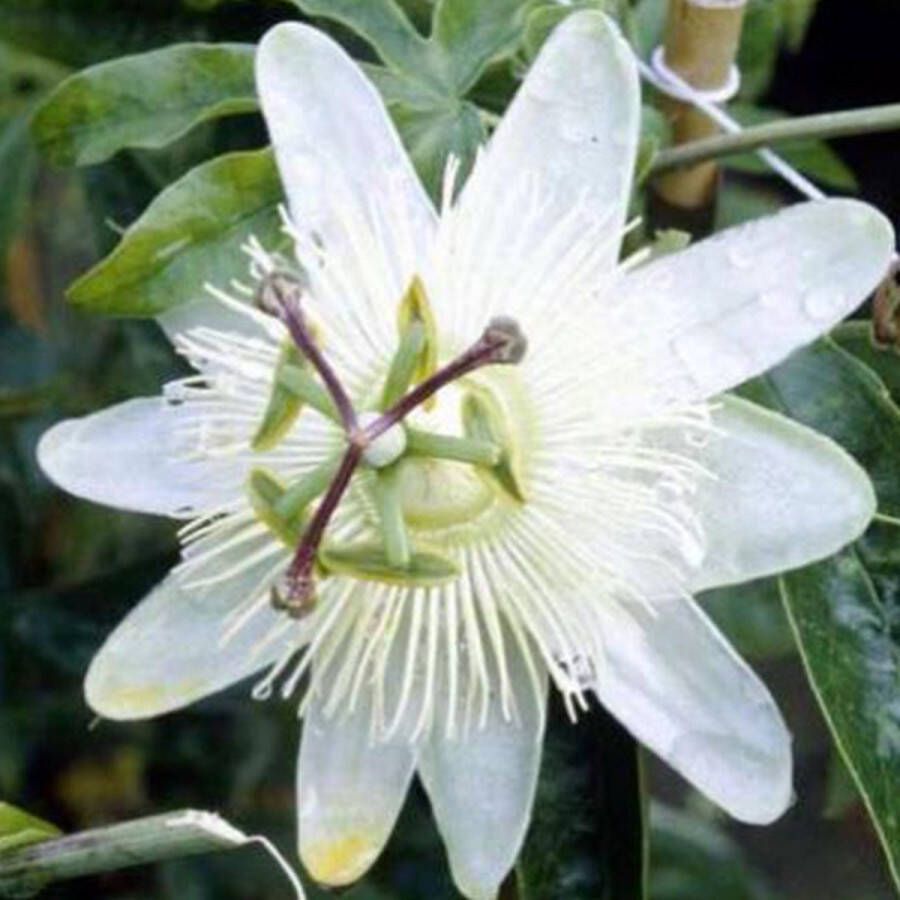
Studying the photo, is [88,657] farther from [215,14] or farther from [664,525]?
[664,525]

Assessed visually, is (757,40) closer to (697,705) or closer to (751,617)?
(751,617)

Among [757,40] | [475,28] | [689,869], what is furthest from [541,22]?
[689,869]

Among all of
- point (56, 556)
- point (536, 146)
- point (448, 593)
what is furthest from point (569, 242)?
point (56, 556)

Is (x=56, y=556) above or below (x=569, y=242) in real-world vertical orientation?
below

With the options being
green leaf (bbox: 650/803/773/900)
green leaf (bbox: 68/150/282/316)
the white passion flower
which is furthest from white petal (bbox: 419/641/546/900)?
green leaf (bbox: 650/803/773/900)

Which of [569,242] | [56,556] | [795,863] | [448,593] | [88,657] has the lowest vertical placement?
Answer: [795,863]

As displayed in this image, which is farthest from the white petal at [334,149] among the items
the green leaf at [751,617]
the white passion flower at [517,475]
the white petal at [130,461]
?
the green leaf at [751,617]
